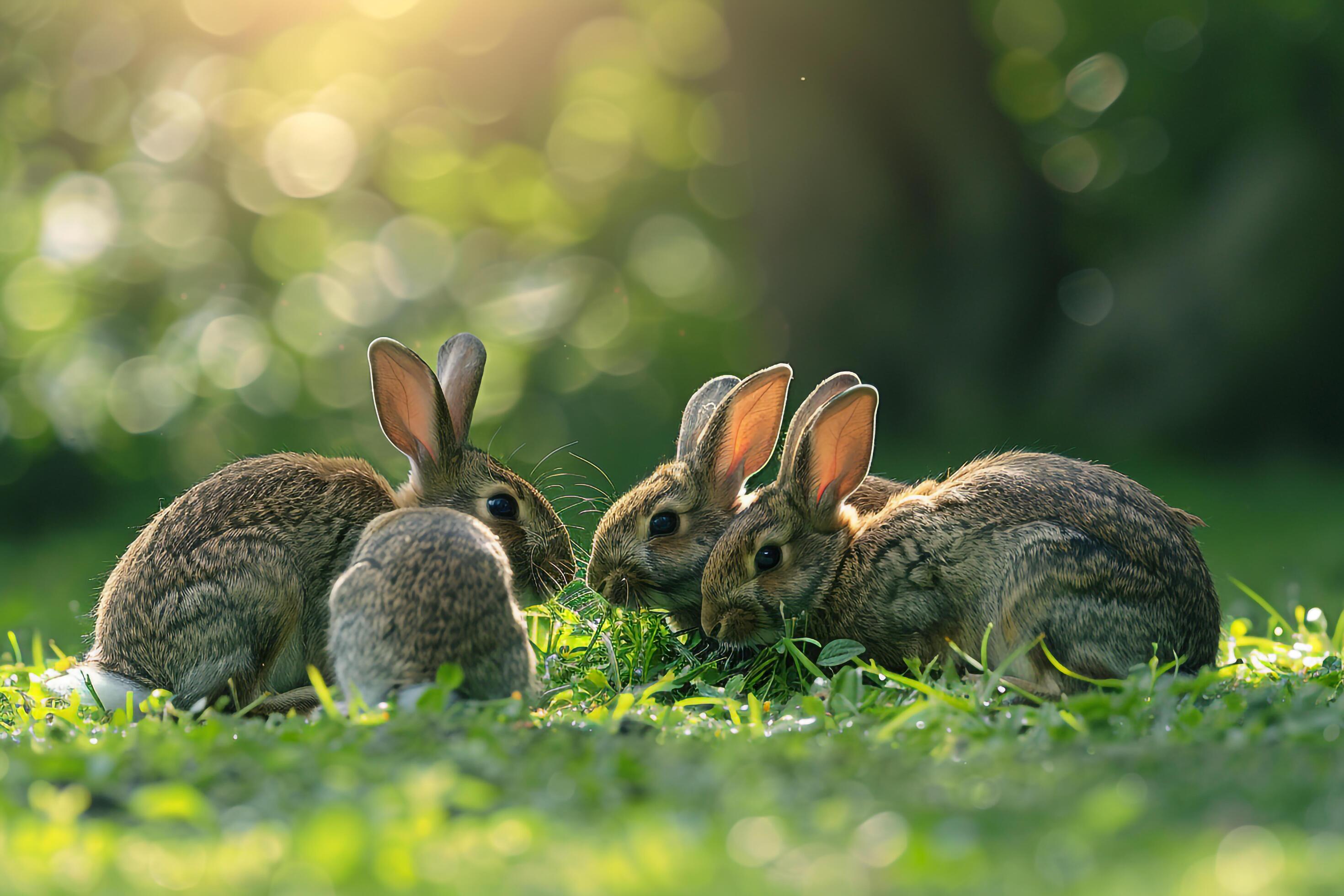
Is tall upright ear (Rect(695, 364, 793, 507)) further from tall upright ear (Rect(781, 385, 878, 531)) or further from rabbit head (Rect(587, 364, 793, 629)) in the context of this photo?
tall upright ear (Rect(781, 385, 878, 531))

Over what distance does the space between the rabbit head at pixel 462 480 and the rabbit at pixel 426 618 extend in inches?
44.3

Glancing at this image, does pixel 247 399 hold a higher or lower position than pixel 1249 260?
lower

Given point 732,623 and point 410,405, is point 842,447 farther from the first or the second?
point 410,405

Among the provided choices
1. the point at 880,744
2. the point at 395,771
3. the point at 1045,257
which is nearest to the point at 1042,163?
the point at 1045,257

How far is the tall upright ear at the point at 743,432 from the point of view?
18.8ft

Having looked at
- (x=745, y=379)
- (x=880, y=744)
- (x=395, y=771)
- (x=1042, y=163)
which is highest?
(x=1042, y=163)

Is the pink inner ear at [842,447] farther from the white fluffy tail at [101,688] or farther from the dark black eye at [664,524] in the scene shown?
the white fluffy tail at [101,688]

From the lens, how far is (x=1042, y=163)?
42.6 ft

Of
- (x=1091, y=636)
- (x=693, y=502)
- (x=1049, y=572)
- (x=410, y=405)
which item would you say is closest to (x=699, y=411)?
(x=693, y=502)

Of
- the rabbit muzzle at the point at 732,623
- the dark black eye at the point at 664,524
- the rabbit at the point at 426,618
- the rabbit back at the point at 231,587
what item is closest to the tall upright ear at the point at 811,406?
the dark black eye at the point at 664,524

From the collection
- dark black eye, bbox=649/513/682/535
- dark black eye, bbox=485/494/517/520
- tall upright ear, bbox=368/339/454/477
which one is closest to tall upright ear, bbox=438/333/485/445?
tall upright ear, bbox=368/339/454/477

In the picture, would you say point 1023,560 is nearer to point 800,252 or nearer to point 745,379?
point 745,379

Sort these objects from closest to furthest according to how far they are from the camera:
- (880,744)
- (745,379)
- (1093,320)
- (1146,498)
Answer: (880,744) < (1146,498) < (745,379) < (1093,320)

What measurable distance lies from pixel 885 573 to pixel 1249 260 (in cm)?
842
